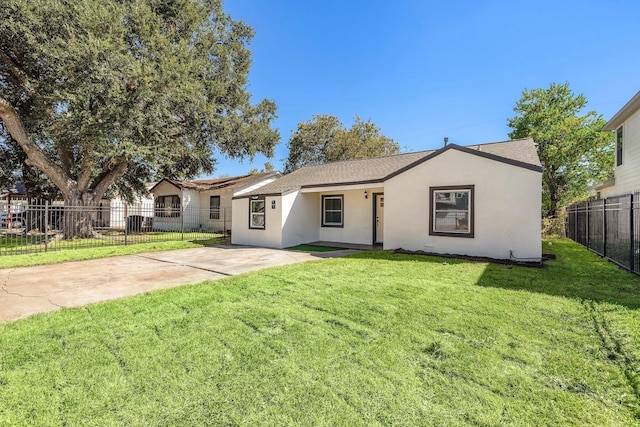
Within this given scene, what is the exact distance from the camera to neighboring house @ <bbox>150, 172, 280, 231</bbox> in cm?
2141

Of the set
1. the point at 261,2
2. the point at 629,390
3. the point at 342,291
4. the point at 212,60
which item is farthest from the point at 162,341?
the point at 212,60

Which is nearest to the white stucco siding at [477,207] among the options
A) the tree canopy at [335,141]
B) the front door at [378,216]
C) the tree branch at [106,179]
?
the front door at [378,216]

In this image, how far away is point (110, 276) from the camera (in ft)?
23.9

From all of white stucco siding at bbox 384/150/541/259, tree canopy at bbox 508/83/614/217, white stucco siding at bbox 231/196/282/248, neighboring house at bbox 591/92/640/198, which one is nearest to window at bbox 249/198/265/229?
white stucco siding at bbox 231/196/282/248

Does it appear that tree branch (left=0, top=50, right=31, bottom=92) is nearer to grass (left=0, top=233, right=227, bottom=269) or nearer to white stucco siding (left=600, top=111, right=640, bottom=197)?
grass (left=0, top=233, right=227, bottom=269)

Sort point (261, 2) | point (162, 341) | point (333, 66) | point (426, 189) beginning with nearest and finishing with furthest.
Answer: point (162, 341), point (426, 189), point (261, 2), point (333, 66)

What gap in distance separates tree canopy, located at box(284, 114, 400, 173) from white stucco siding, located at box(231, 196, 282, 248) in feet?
58.7

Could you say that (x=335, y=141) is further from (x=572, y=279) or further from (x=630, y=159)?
(x=572, y=279)

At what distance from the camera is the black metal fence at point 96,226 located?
13184 mm

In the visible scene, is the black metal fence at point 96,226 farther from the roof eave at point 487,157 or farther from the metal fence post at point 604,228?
the metal fence post at point 604,228

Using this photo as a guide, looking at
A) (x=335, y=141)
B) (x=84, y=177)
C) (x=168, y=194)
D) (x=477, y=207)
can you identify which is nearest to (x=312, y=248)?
(x=477, y=207)

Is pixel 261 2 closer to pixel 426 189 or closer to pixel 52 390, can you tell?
pixel 426 189

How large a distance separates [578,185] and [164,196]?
30413 millimetres

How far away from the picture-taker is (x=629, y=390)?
99.7 inches
